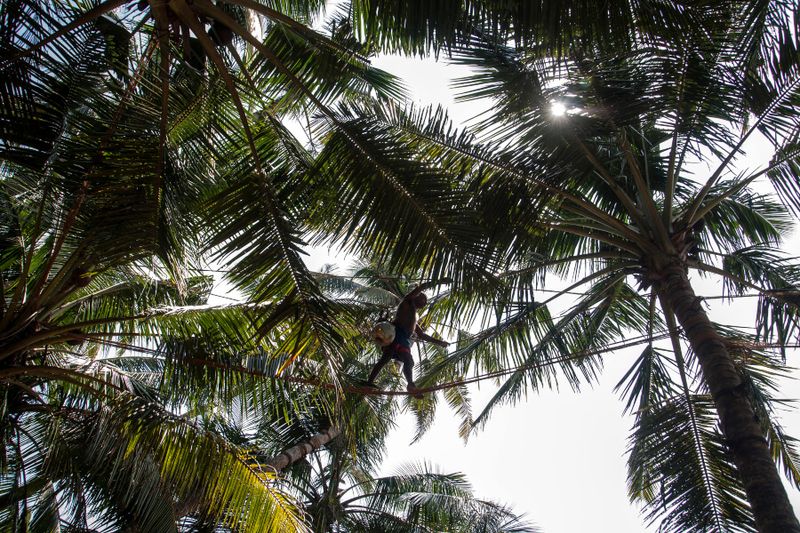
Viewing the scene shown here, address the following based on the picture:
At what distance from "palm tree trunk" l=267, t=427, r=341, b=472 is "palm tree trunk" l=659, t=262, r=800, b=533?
15.7ft

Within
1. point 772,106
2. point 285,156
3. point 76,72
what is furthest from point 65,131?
point 772,106

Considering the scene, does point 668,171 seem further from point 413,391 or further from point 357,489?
point 357,489

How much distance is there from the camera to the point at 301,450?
9.48 m

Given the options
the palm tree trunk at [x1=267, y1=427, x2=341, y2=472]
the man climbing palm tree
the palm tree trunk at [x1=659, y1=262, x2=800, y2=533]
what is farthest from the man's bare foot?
the palm tree trunk at [x1=267, y1=427, x2=341, y2=472]

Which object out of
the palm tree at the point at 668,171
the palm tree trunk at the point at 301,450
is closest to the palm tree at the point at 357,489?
the palm tree trunk at the point at 301,450

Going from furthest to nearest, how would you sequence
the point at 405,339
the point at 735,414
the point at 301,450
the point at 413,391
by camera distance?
the point at 301,450 → the point at 405,339 → the point at 413,391 → the point at 735,414

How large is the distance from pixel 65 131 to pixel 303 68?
6.64 feet

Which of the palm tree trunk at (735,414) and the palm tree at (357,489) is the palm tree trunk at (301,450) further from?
the palm tree trunk at (735,414)

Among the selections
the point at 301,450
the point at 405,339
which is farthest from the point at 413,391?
the point at 301,450

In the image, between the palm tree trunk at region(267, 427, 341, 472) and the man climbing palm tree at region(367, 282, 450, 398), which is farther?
the palm tree trunk at region(267, 427, 341, 472)

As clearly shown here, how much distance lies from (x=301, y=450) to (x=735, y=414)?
602cm

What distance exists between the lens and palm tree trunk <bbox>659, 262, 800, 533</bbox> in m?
4.52

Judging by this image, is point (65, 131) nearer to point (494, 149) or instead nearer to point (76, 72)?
point (76, 72)

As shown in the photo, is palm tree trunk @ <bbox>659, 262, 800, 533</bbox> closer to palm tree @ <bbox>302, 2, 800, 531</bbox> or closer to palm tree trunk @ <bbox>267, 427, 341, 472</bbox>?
palm tree @ <bbox>302, 2, 800, 531</bbox>
